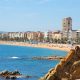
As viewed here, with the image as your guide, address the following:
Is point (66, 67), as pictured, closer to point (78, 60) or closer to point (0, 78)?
point (78, 60)

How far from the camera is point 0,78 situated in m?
49.9

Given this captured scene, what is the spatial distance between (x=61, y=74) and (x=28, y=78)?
1908 centimetres

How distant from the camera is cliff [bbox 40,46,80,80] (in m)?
31.0

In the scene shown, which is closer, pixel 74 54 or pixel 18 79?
pixel 74 54

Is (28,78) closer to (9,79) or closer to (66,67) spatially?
(9,79)

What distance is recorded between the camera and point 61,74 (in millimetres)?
32344

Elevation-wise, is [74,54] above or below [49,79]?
above

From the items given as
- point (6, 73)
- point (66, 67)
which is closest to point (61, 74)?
point (66, 67)

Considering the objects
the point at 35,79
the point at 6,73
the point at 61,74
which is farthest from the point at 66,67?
the point at 6,73

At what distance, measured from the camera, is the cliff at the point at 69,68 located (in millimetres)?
30966

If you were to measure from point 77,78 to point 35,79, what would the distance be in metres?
18.9

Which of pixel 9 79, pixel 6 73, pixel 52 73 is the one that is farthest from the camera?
pixel 6 73

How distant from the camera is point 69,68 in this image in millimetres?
31984

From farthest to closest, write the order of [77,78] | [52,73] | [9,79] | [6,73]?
[6,73]
[9,79]
[52,73]
[77,78]
